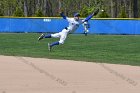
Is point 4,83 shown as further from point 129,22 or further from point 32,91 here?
point 129,22

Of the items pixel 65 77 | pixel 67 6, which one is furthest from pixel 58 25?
pixel 67 6

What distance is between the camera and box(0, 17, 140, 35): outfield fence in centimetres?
4475

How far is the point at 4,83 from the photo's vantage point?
11.0 m

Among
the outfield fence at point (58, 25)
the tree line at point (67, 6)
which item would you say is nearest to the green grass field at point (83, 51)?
the outfield fence at point (58, 25)

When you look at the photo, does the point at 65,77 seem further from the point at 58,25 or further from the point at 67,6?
the point at 67,6

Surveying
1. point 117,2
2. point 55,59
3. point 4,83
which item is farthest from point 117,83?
point 117,2

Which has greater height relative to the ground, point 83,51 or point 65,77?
point 65,77

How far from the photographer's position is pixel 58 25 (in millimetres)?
46812

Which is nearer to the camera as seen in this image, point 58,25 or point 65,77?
point 65,77

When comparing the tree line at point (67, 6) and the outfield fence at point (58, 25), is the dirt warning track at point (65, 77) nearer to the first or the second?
the outfield fence at point (58, 25)

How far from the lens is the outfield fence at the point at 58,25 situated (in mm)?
44750

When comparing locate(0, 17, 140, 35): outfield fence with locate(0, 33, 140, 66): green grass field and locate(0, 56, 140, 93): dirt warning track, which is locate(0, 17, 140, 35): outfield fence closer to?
locate(0, 33, 140, 66): green grass field

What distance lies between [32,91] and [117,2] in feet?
286

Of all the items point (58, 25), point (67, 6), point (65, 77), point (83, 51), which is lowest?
point (67, 6)
